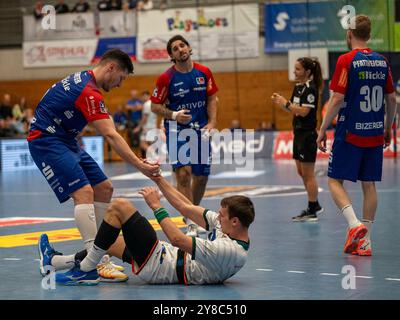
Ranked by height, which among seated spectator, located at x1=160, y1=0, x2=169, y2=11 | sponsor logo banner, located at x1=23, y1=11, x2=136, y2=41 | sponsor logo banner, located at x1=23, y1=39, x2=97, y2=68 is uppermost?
seated spectator, located at x1=160, y1=0, x2=169, y2=11

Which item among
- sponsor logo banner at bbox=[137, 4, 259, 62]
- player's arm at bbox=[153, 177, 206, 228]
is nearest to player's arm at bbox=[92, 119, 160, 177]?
player's arm at bbox=[153, 177, 206, 228]

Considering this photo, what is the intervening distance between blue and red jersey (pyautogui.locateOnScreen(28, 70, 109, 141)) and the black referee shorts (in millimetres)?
4418

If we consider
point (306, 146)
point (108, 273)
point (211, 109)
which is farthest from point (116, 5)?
point (108, 273)

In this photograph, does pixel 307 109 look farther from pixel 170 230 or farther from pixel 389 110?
pixel 170 230

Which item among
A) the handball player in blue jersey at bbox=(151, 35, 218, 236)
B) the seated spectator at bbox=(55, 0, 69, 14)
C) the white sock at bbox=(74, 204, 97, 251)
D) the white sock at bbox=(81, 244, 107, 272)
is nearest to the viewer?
the white sock at bbox=(81, 244, 107, 272)

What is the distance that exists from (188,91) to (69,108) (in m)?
3.33

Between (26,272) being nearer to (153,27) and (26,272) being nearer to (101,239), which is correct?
Result: (101,239)

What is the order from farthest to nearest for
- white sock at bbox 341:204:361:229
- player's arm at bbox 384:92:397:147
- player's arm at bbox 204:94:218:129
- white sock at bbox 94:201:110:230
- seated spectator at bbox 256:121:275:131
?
seated spectator at bbox 256:121:275:131
player's arm at bbox 204:94:218:129
player's arm at bbox 384:92:397:147
white sock at bbox 341:204:361:229
white sock at bbox 94:201:110:230

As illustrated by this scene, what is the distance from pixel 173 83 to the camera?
10062 millimetres

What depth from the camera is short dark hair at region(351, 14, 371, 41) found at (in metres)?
8.09

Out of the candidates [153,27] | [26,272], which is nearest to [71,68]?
[153,27]

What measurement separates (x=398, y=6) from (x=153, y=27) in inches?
362

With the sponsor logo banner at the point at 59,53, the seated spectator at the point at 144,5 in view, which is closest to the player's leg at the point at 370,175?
the seated spectator at the point at 144,5

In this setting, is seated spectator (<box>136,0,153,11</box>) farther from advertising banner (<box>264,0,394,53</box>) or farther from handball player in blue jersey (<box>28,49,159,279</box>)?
handball player in blue jersey (<box>28,49,159,279</box>)
